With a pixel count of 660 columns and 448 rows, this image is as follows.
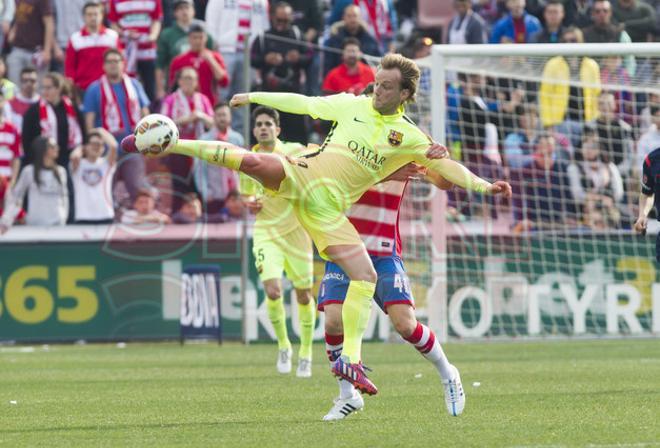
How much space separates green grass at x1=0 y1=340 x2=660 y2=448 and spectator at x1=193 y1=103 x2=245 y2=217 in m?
2.92

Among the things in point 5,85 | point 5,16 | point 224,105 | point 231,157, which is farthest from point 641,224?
point 5,16

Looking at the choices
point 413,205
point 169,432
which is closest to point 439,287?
point 413,205

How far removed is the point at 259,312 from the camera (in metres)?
21.3

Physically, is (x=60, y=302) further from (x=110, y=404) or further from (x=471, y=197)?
(x=110, y=404)

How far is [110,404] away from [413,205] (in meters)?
9.49

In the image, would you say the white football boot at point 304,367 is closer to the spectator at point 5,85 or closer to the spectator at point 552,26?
the spectator at point 5,85

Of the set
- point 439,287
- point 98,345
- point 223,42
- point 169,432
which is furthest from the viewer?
point 223,42

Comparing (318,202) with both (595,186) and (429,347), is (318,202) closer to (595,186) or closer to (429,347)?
(429,347)

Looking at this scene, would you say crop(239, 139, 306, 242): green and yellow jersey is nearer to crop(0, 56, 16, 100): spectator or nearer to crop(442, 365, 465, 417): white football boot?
crop(442, 365, 465, 417): white football boot

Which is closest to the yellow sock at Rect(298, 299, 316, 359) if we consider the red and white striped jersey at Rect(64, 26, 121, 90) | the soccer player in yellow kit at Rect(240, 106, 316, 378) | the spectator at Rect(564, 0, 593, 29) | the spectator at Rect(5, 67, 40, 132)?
the soccer player in yellow kit at Rect(240, 106, 316, 378)

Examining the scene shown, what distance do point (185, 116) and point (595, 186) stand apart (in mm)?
6258

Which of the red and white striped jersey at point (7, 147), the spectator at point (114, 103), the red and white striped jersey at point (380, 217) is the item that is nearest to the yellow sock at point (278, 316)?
the red and white striped jersey at point (380, 217)

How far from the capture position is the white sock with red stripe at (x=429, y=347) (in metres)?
10.4

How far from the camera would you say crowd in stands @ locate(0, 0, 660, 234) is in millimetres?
21219
